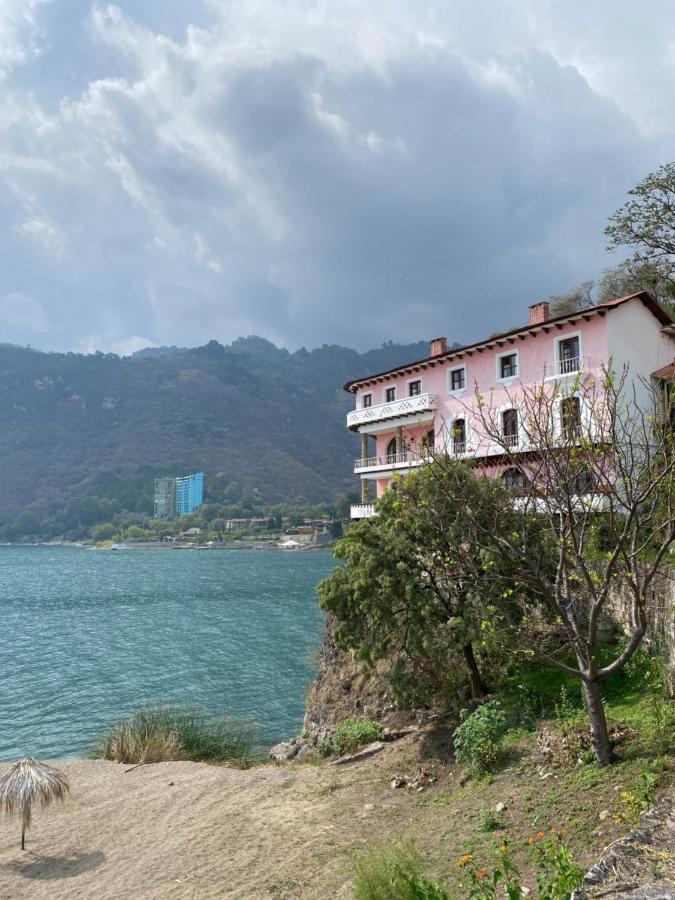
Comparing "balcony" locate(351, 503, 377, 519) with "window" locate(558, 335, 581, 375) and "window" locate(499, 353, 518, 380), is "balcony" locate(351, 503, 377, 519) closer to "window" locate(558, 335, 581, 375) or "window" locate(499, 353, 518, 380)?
"window" locate(499, 353, 518, 380)

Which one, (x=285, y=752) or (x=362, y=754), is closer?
(x=362, y=754)

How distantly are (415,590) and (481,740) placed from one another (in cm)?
433

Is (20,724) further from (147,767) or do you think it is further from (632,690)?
(632,690)

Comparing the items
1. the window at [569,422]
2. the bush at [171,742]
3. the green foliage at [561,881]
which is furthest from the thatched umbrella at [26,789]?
the window at [569,422]

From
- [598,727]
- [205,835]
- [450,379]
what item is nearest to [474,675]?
[598,727]

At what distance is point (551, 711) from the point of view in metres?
14.0

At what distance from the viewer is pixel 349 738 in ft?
61.2

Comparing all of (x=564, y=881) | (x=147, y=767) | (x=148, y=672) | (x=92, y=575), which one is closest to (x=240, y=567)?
(x=92, y=575)

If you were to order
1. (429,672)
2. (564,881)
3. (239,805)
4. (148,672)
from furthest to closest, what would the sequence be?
(148,672), (429,672), (239,805), (564,881)

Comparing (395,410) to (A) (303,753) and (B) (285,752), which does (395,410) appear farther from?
(A) (303,753)

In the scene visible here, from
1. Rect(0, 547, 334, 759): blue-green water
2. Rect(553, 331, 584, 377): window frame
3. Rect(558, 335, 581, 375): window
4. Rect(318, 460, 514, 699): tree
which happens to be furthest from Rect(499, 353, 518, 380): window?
Rect(0, 547, 334, 759): blue-green water

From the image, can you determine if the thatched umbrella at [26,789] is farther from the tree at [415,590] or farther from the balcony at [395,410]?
the balcony at [395,410]

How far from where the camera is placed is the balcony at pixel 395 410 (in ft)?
106

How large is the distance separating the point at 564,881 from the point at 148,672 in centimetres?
4000
